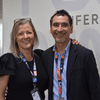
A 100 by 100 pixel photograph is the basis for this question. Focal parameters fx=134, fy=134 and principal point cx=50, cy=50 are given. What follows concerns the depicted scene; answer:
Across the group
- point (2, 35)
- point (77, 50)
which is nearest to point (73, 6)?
point (77, 50)

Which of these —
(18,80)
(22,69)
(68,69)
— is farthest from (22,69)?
(68,69)

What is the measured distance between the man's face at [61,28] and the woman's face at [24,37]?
1.01 ft

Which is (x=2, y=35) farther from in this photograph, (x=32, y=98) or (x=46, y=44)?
(x=32, y=98)

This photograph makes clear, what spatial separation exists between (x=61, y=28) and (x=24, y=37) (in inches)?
18.6

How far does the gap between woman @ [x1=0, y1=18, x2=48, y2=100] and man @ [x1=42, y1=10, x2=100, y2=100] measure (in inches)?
6.4

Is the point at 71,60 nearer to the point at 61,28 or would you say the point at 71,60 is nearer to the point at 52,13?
the point at 61,28

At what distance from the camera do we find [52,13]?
2.48 meters

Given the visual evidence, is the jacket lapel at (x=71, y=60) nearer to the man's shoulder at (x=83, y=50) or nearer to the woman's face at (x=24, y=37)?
the man's shoulder at (x=83, y=50)

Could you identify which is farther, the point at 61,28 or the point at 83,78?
the point at 61,28

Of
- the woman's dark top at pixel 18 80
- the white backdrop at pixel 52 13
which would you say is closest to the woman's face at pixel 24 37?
the woman's dark top at pixel 18 80

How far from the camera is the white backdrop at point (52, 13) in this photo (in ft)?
7.05

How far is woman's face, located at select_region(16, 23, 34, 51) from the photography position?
1.69m

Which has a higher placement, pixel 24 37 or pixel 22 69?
pixel 24 37

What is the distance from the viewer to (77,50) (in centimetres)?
166
